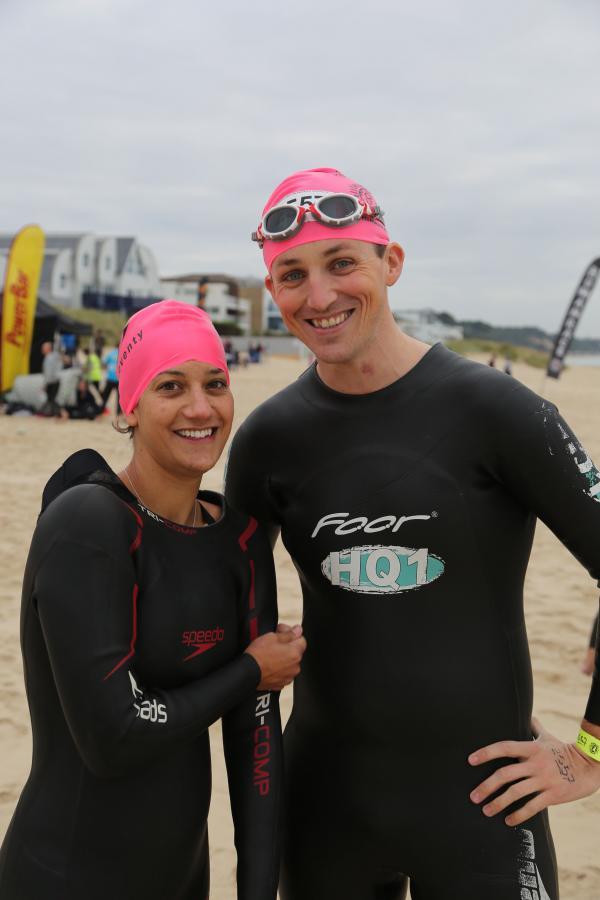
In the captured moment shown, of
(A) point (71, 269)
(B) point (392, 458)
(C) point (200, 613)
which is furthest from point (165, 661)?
(A) point (71, 269)

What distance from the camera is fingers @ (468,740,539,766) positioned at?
68.9 inches

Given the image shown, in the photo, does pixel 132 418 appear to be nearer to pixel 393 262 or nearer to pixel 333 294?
Answer: pixel 333 294

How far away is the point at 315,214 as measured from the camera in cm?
180

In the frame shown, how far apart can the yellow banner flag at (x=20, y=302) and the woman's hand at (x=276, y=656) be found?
16.7m

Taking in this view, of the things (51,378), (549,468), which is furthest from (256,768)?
(51,378)

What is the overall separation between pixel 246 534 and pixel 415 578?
0.42 meters

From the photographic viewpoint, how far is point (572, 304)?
2148 centimetres

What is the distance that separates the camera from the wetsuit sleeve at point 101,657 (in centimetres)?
145

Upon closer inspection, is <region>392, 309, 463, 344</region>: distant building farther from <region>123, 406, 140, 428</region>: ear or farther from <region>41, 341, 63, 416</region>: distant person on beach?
<region>123, 406, 140, 428</region>: ear

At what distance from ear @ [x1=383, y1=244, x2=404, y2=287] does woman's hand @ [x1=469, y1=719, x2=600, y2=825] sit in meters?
1.18

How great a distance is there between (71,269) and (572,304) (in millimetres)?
37249

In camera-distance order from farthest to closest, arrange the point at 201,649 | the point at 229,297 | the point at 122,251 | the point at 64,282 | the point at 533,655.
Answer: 1. the point at 229,297
2. the point at 122,251
3. the point at 64,282
4. the point at 533,655
5. the point at 201,649

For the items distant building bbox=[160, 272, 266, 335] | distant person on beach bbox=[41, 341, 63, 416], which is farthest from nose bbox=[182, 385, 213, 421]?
distant building bbox=[160, 272, 266, 335]

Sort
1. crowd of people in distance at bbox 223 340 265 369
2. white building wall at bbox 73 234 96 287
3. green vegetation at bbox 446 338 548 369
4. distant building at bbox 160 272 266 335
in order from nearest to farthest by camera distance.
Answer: crowd of people in distance at bbox 223 340 265 369
white building wall at bbox 73 234 96 287
distant building at bbox 160 272 266 335
green vegetation at bbox 446 338 548 369
